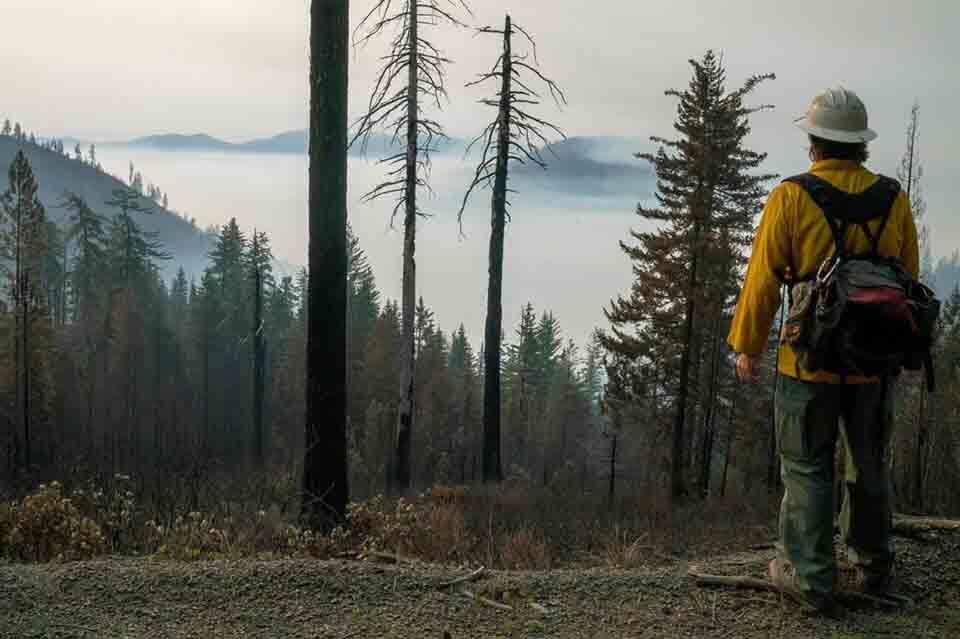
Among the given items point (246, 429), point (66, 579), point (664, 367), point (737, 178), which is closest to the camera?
point (66, 579)

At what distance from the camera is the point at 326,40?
7.73 m

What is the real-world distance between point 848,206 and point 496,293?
18.0m

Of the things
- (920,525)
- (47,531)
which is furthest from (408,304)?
(920,525)

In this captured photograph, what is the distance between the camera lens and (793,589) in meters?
4.05

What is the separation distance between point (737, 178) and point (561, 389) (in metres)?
51.3

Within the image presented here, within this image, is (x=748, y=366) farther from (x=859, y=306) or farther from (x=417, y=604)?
(x=417, y=604)

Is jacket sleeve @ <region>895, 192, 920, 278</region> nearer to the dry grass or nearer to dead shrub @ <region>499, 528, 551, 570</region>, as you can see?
the dry grass

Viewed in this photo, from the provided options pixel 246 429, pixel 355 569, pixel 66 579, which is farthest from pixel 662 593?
pixel 246 429

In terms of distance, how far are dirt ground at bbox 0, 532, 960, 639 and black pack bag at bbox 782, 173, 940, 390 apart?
4.54ft

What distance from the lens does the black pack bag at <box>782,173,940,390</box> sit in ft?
11.9

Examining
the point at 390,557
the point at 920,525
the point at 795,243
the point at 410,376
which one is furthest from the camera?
the point at 410,376

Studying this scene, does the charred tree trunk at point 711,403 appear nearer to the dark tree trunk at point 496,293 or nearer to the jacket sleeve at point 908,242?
the dark tree trunk at point 496,293

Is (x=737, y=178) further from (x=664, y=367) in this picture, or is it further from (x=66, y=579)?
(x=66, y=579)

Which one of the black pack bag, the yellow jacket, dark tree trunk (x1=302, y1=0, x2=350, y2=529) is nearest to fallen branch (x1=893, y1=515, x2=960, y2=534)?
the black pack bag
